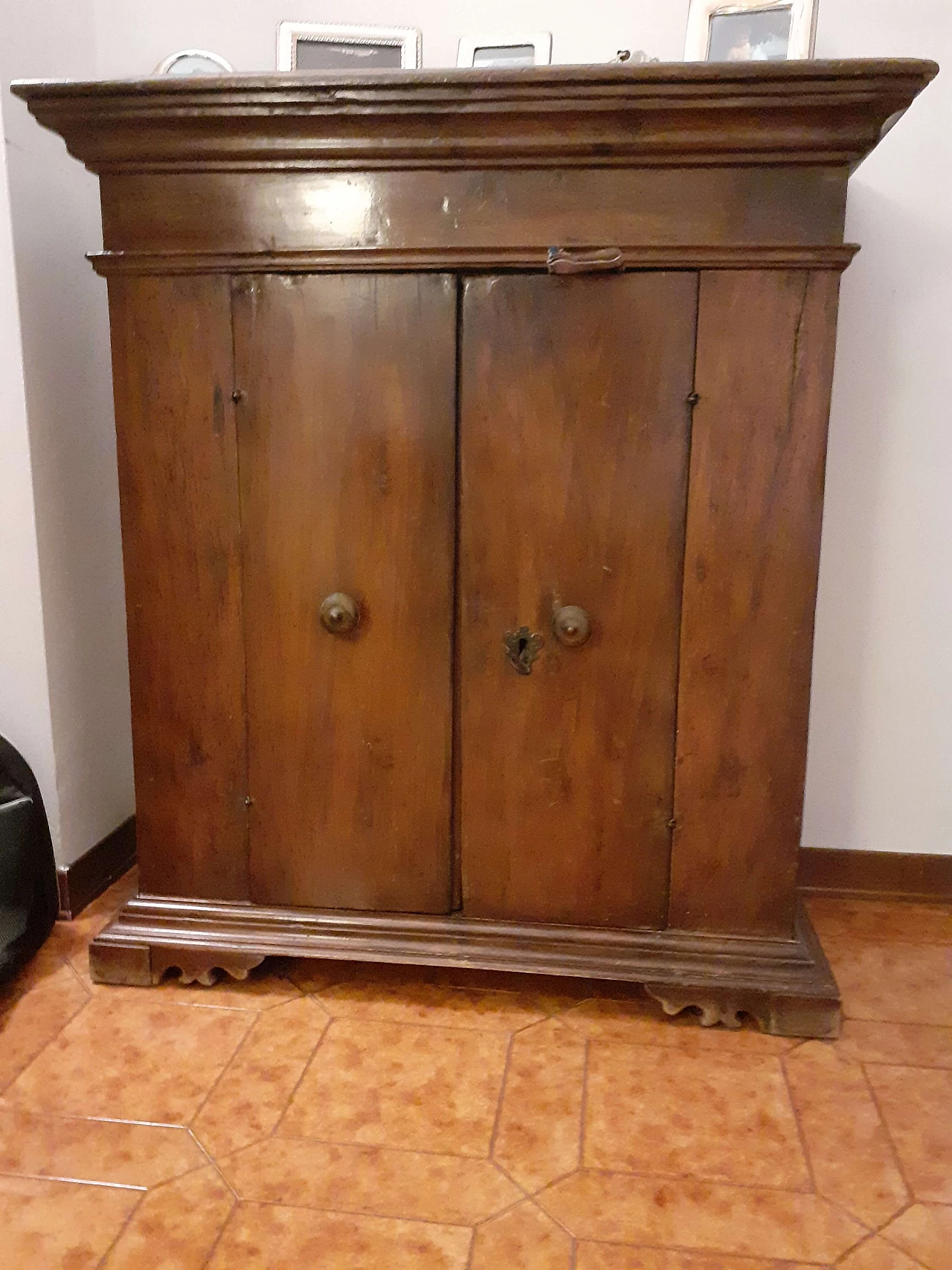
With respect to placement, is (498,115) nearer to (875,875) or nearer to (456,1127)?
(456,1127)

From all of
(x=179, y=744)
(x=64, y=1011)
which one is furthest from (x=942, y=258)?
(x=64, y=1011)

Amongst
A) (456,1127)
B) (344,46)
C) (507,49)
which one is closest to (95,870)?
(456,1127)

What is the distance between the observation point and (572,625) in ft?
4.59

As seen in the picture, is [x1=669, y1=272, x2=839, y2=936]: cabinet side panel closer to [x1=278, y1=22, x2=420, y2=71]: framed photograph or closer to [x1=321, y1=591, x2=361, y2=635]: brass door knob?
[x1=321, y1=591, x2=361, y2=635]: brass door knob

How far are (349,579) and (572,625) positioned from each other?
1.21ft

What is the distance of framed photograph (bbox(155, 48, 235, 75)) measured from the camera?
5.63 ft

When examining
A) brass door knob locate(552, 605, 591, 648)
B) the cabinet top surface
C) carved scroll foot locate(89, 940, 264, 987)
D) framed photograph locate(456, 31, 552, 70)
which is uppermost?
framed photograph locate(456, 31, 552, 70)

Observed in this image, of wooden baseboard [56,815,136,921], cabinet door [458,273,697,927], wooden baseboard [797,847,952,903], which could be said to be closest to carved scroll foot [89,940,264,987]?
wooden baseboard [56,815,136,921]

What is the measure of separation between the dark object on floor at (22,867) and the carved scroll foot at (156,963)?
14 cm

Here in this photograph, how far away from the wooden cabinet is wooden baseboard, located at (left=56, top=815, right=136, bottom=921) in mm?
262

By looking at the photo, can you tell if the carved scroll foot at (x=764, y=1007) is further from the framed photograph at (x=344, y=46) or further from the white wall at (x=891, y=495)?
the framed photograph at (x=344, y=46)

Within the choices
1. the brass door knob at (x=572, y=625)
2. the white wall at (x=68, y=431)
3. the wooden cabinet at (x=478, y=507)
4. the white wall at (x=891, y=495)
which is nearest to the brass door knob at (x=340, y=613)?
the wooden cabinet at (x=478, y=507)

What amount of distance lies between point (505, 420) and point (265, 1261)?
115 centimetres

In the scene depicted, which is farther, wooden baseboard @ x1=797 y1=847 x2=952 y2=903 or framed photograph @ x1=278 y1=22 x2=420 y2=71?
wooden baseboard @ x1=797 y1=847 x2=952 y2=903
